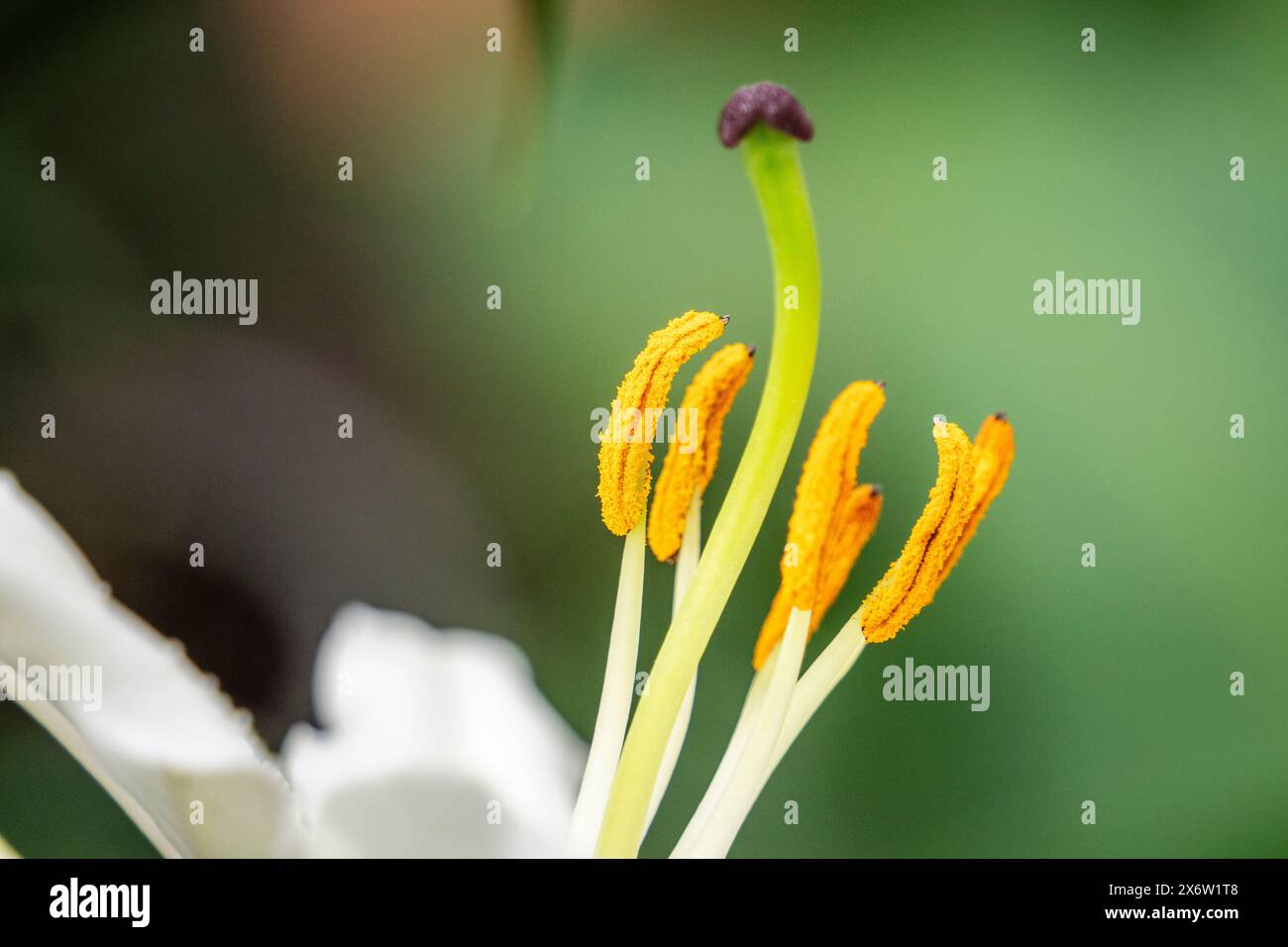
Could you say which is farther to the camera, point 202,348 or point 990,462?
point 202,348

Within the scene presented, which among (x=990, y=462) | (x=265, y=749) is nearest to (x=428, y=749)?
(x=265, y=749)

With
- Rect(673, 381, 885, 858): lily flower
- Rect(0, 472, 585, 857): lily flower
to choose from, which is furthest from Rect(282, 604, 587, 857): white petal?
Rect(673, 381, 885, 858): lily flower

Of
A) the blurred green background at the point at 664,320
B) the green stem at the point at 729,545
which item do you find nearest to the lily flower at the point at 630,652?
the green stem at the point at 729,545

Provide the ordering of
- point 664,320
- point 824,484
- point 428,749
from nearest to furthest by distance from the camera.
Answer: point 824,484, point 428,749, point 664,320

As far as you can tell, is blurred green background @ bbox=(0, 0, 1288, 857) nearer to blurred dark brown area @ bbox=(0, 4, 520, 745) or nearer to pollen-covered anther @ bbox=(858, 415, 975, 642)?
blurred dark brown area @ bbox=(0, 4, 520, 745)

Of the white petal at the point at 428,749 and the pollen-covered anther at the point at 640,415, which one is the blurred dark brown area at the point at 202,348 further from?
the pollen-covered anther at the point at 640,415

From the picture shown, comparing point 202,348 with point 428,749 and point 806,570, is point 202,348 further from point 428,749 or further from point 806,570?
point 806,570

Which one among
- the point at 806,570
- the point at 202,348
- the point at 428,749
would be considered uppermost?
the point at 202,348
